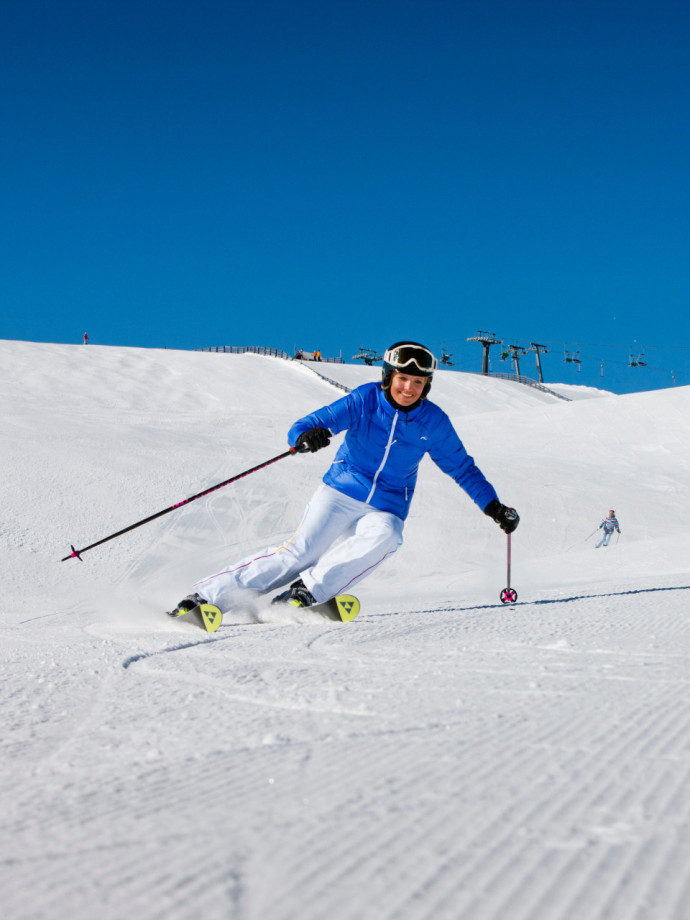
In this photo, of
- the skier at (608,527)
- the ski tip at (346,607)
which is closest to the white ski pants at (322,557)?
the ski tip at (346,607)

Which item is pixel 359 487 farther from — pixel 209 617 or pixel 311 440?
pixel 209 617

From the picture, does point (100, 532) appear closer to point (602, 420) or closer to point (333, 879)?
point (333, 879)

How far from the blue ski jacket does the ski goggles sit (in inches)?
9.9

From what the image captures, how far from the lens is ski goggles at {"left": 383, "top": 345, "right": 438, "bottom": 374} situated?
4699 millimetres

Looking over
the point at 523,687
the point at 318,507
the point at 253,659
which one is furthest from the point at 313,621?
→ the point at 523,687

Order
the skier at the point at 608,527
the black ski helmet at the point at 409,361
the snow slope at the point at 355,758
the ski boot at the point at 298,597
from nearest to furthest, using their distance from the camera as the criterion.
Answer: the snow slope at the point at 355,758
the ski boot at the point at 298,597
the black ski helmet at the point at 409,361
the skier at the point at 608,527

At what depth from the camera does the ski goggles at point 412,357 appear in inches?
185

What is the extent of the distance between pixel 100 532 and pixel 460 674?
6.75m

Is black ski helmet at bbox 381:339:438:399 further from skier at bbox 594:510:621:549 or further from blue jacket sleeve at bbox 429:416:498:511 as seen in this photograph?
skier at bbox 594:510:621:549

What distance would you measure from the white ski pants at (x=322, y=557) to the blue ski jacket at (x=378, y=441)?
10cm

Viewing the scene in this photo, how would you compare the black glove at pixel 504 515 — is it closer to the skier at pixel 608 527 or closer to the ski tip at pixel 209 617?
the ski tip at pixel 209 617

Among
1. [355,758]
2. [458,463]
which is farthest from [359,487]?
[355,758]

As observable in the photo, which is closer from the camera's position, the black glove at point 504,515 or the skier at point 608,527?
the black glove at point 504,515

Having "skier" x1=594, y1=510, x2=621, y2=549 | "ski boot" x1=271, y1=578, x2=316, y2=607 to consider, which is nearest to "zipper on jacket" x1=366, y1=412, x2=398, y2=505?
"ski boot" x1=271, y1=578, x2=316, y2=607
